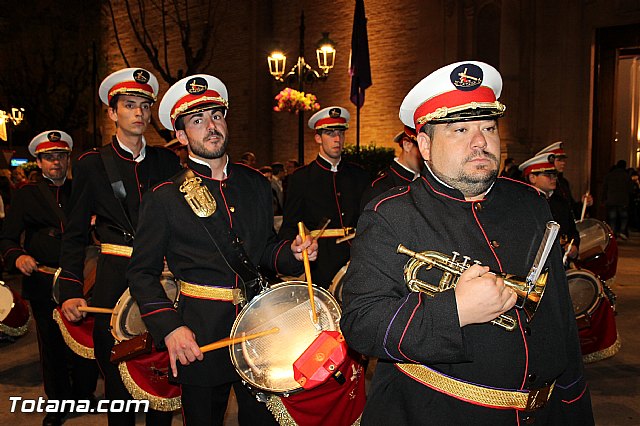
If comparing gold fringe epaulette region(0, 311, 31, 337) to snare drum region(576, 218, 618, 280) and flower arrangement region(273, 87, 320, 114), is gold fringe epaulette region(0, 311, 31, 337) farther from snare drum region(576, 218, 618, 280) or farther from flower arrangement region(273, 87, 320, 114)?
flower arrangement region(273, 87, 320, 114)

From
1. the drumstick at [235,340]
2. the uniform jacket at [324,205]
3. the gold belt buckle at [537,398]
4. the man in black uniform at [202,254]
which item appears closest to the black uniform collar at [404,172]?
the uniform jacket at [324,205]

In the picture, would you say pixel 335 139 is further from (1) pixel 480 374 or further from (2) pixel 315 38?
(2) pixel 315 38

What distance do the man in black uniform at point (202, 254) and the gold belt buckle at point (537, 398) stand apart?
147 cm

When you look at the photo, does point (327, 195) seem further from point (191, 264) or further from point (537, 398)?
point (537, 398)

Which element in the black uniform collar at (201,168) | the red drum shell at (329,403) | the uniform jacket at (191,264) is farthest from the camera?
the black uniform collar at (201,168)

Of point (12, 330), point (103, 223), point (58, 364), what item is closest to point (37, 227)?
point (12, 330)

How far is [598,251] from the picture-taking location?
7.16 meters

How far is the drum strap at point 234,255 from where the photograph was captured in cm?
347

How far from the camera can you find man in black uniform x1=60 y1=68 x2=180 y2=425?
4.28 meters

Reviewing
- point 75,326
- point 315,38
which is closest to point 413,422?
point 75,326

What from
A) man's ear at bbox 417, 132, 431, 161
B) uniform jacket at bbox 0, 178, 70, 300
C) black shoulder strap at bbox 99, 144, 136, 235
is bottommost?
uniform jacket at bbox 0, 178, 70, 300

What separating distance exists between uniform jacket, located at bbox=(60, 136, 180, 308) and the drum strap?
1.01 metres

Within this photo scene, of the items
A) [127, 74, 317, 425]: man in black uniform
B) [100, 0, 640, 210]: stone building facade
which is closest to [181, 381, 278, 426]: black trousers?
[127, 74, 317, 425]: man in black uniform

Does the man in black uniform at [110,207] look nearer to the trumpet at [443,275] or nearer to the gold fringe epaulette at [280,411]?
the gold fringe epaulette at [280,411]
